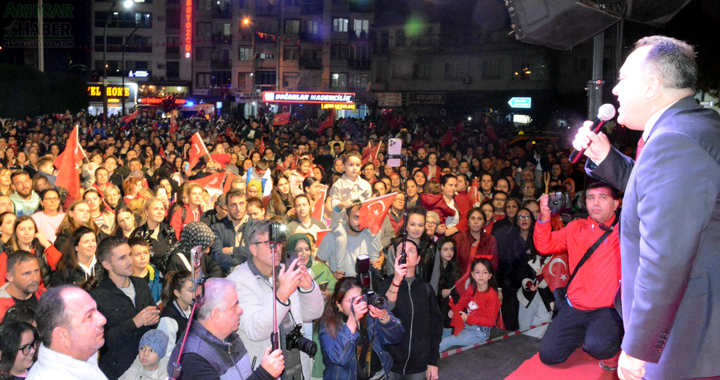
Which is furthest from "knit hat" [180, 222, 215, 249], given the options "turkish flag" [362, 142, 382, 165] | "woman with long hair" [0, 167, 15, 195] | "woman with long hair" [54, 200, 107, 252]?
"turkish flag" [362, 142, 382, 165]

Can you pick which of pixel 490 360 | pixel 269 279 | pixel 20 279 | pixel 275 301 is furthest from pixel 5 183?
pixel 490 360

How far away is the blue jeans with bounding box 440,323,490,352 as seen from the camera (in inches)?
256

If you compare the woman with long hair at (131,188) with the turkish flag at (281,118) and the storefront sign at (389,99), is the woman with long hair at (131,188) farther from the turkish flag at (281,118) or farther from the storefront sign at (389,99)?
the storefront sign at (389,99)

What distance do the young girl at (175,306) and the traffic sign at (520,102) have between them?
140 feet

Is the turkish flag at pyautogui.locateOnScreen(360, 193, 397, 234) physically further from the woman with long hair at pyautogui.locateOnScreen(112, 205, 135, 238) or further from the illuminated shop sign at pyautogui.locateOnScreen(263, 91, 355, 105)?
the illuminated shop sign at pyautogui.locateOnScreen(263, 91, 355, 105)

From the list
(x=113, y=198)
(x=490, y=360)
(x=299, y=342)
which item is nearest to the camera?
(x=299, y=342)

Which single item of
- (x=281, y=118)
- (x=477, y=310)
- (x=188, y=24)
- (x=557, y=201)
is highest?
(x=188, y=24)

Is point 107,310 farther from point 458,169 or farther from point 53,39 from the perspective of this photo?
point 53,39

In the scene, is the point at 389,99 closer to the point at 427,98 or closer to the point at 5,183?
the point at 427,98

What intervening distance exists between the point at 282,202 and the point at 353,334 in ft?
15.1

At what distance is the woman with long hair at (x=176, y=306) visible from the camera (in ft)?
15.0

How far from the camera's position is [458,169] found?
12.9 m

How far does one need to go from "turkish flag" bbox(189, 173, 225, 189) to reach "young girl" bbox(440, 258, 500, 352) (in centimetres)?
480

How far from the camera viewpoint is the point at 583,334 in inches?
191
